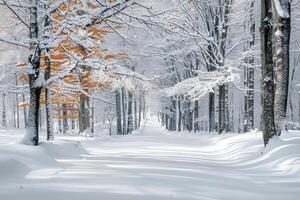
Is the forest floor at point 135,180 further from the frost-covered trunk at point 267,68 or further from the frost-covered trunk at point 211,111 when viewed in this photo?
the frost-covered trunk at point 211,111

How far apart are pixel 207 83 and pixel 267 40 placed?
959cm

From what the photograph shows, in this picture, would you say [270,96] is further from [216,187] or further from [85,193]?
[85,193]

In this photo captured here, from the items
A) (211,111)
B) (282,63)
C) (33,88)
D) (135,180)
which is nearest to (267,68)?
(282,63)

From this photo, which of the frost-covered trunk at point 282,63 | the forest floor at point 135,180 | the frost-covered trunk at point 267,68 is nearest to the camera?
the forest floor at point 135,180

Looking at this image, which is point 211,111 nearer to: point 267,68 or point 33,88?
point 267,68

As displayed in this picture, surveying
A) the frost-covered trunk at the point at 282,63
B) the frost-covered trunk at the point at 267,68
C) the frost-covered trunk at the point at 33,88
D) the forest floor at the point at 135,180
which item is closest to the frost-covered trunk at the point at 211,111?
the frost-covered trunk at the point at 267,68

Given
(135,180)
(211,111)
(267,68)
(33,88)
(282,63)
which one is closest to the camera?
(135,180)

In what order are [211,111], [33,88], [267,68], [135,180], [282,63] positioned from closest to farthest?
1. [135,180]
2. [33,88]
3. [282,63]
4. [267,68]
5. [211,111]

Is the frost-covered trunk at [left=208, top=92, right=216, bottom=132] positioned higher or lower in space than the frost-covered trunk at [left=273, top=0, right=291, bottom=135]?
lower

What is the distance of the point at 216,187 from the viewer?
6414 mm

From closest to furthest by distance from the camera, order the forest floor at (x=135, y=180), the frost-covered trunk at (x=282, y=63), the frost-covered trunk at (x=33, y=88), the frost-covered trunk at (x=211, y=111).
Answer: the forest floor at (x=135, y=180), the frost-covered trunk at (x=33, y=88), the frost-covered trunk at (x=282, y=63), the frost-covered trunk at (x=211, y=111)

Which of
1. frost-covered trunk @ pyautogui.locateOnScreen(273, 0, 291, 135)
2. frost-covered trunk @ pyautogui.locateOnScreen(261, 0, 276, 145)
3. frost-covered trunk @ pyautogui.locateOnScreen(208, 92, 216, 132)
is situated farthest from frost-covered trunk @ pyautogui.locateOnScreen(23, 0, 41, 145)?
frost-covered trunk @ pyautogui.locateOnScreen(208, 92, 216, 132)

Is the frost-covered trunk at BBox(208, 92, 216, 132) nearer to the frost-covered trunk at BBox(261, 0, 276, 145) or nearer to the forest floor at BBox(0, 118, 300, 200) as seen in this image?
the frost-covered trunk at BBox(261, 0, 276, 145)

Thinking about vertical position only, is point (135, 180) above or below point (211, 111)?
below
